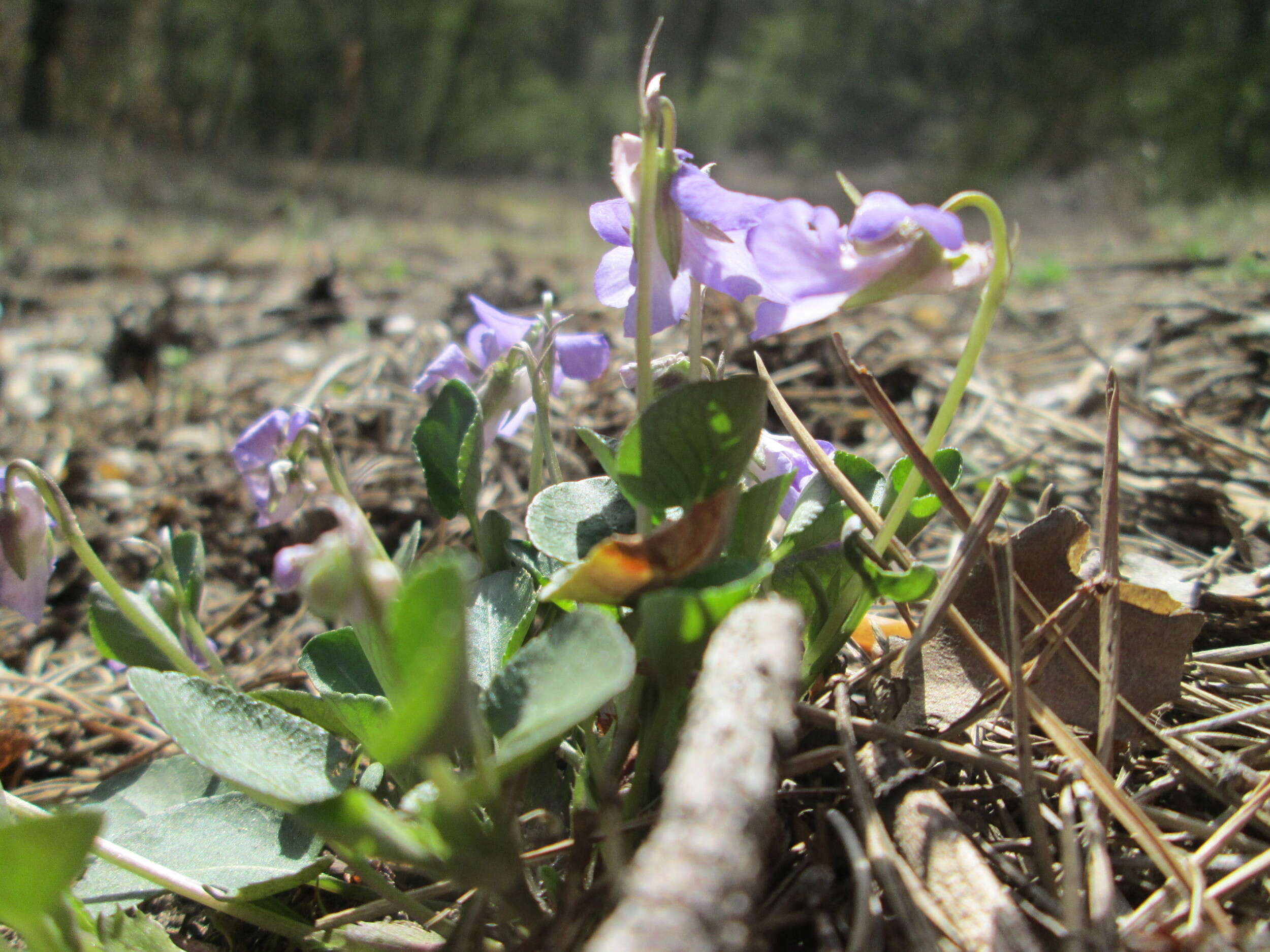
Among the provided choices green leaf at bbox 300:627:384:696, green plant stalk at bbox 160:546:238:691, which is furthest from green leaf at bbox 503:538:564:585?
green plant stalk at bbox 160:546:238:691

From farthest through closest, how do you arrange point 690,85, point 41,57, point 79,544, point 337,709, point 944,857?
point 690,85 → point 41,57 → point 79,544 → point 337,709 → point 944,857

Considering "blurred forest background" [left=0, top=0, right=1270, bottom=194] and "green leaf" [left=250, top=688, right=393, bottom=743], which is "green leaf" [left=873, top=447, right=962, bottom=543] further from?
"blurred forest background" [left=0, top=0, right=1270, bottom=194]

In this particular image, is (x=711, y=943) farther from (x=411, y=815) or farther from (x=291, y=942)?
(x=291, y=942)

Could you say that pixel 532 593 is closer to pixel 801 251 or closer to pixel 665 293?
pixel 665 293

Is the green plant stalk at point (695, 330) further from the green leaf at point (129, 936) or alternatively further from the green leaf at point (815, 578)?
the green leaf at point (129, 936)

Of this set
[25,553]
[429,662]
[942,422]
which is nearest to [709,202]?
[942,422]

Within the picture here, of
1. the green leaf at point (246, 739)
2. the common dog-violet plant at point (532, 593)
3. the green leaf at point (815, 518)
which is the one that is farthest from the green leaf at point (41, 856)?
the green leaf at point (815, 518)
